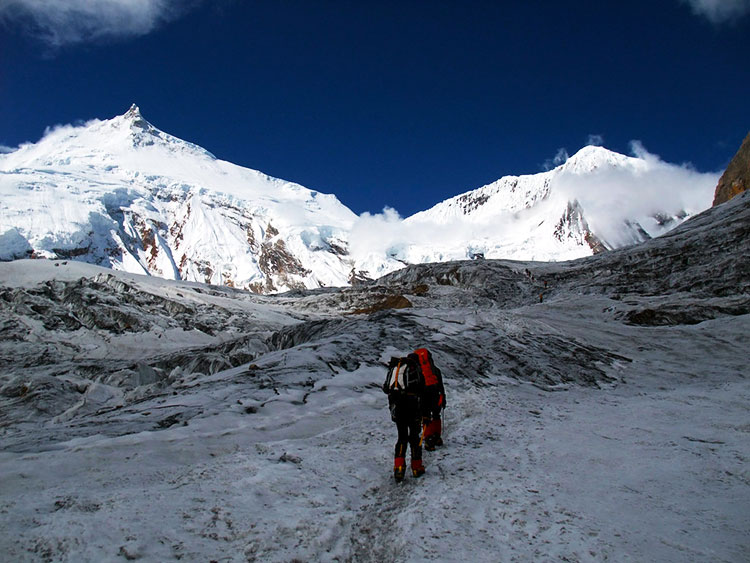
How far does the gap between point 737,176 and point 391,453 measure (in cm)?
8811

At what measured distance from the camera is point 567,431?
8.56 meters

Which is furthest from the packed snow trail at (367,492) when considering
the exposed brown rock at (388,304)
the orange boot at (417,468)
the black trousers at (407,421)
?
the exposed brown rock at (388,304)

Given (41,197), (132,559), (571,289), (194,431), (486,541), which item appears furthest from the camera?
(41,197)

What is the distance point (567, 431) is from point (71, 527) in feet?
24.9

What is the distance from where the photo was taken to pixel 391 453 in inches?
282

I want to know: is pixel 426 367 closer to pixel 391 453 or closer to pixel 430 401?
pixel 430 401

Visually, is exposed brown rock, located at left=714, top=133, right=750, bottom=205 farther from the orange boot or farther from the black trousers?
the orange boot

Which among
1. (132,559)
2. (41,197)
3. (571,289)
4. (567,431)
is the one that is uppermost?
(41,197)

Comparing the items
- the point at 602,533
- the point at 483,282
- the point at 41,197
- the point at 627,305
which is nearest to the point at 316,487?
the point at 602,533

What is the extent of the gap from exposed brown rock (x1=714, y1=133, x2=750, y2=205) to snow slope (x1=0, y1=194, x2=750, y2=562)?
6360 cm

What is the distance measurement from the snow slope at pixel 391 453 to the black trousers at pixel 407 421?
402 millimetres

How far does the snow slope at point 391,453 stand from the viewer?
424 cm

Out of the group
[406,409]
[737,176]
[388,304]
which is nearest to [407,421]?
[406,409]

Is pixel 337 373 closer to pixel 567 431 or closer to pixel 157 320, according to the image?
pixel 567 431
